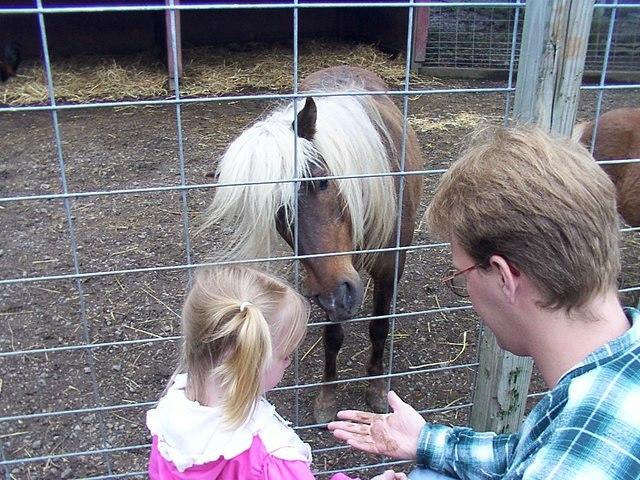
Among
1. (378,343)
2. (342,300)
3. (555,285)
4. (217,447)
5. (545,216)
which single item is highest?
(545,216)

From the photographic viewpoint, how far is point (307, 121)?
2.43 metres

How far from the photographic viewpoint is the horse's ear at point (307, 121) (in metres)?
2.38

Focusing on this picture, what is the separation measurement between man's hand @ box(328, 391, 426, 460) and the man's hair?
2.04 feet

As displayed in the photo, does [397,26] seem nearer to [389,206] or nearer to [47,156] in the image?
[47,156]

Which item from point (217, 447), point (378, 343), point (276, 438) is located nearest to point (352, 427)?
point (276, 438)

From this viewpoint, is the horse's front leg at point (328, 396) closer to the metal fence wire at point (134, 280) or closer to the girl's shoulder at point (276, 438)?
the metal fence wire at point (134, 280)

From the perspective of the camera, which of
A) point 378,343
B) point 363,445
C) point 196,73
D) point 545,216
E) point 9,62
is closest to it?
point 545,216

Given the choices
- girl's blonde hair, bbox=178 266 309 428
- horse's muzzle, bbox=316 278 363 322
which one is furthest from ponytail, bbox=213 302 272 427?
horse's muzzle, bbox=316 278 363 322

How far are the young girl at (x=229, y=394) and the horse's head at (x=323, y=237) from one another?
2.60 ft

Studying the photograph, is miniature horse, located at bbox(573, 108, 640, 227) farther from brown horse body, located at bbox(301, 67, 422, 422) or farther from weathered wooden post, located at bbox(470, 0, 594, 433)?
weathered wooden post, located at bbox(470, 0, 594, 433)

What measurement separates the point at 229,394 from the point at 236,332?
14 cm

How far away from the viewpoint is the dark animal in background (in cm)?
811

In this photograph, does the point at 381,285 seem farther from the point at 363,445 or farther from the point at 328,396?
the point at 363,445

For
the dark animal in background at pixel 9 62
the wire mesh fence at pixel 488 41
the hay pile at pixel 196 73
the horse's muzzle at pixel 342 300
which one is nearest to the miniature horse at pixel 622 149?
the horse's muzzle at pixel 342 300
